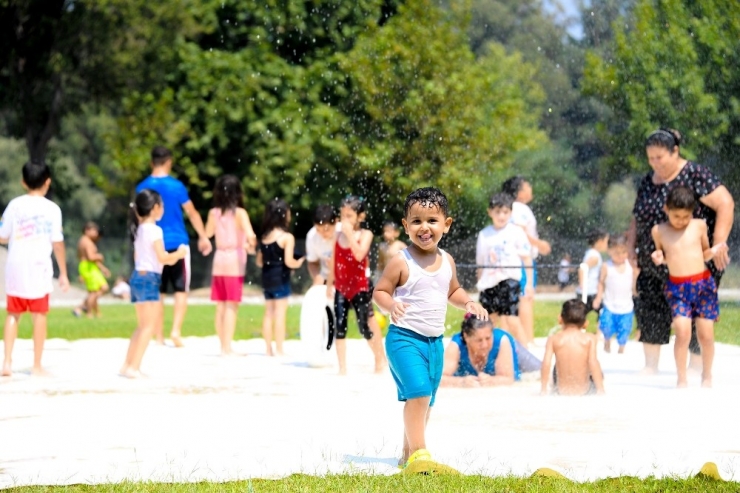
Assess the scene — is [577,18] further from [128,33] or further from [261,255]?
[261,255]

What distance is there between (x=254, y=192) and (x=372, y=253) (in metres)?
5.21

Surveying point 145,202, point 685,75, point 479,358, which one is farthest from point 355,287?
Result: point 685,75

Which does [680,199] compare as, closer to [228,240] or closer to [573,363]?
[573,363]

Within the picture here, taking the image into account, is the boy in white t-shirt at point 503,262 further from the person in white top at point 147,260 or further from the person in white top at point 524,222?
the person in white top at point 147,260

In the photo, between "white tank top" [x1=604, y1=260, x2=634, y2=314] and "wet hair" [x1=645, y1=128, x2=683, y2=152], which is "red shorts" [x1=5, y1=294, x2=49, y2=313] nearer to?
"wet hair" [x1=645, y1=128, x2=683, y2=152]

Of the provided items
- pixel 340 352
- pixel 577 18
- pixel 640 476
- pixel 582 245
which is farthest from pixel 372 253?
pixel 640 476

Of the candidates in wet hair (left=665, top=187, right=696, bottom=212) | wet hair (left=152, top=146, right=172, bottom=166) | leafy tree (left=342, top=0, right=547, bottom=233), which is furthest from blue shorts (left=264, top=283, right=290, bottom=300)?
leafy tree (left=342, top=0, right=547, bottom=233)

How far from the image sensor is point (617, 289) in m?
13.6

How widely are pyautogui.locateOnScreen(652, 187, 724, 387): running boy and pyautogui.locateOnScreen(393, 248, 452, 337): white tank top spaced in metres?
3.89

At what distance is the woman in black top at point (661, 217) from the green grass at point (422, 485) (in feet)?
15.0

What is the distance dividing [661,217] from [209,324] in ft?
34.3

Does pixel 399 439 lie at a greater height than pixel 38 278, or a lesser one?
lesser

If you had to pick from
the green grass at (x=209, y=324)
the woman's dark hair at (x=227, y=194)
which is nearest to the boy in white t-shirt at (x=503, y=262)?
the woman's dark hair at (x=227, y=194)

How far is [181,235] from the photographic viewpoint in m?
12.6
